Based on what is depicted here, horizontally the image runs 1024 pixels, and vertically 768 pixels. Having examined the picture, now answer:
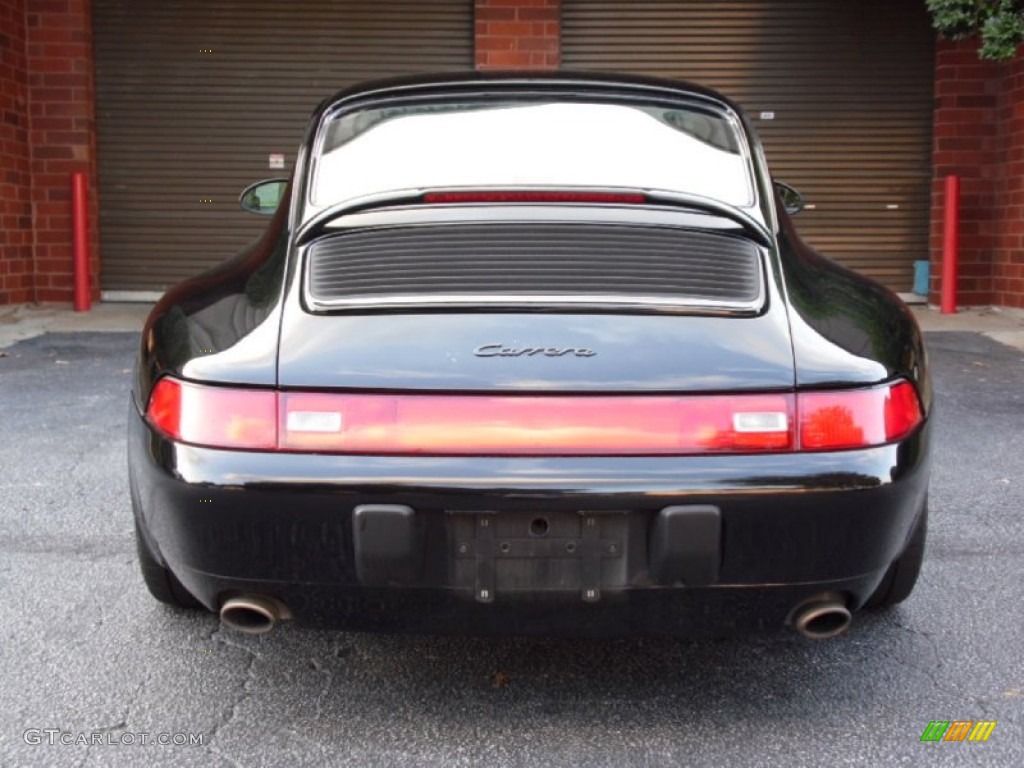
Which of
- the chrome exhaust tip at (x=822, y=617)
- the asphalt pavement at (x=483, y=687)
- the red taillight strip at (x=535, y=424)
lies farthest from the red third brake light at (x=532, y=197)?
the asphalt pavement at (x=483, y=687)

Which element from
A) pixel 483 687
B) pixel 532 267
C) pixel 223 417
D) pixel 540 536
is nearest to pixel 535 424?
pixel 540 536

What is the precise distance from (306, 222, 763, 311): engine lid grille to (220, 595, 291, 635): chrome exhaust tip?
1.99 feet

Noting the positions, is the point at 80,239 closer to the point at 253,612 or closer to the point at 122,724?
the point at 122,724

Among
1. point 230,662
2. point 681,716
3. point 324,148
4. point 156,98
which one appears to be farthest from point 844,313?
point 156,98

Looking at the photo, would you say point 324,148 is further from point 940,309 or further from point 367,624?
point 940,309

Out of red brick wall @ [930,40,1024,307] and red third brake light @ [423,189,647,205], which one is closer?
red third brake light @ [423,189,647,205]

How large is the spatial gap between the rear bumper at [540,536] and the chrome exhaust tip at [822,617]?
3 cm

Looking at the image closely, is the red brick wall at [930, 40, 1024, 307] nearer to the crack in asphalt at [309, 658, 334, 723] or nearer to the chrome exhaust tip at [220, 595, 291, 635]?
the crack in asphalt at [309, 658, 334, 723]

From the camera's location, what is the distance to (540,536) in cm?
212

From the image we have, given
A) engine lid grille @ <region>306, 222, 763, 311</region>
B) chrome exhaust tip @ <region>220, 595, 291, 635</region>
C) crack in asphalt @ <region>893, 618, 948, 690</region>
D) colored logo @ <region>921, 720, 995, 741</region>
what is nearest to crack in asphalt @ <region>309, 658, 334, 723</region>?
chrome exhaust tip @ <region>220, 595, 291, 635</region>

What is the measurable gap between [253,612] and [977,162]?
10207mm

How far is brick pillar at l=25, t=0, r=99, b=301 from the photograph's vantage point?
1048cm

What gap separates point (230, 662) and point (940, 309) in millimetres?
9229

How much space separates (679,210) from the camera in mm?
2590
